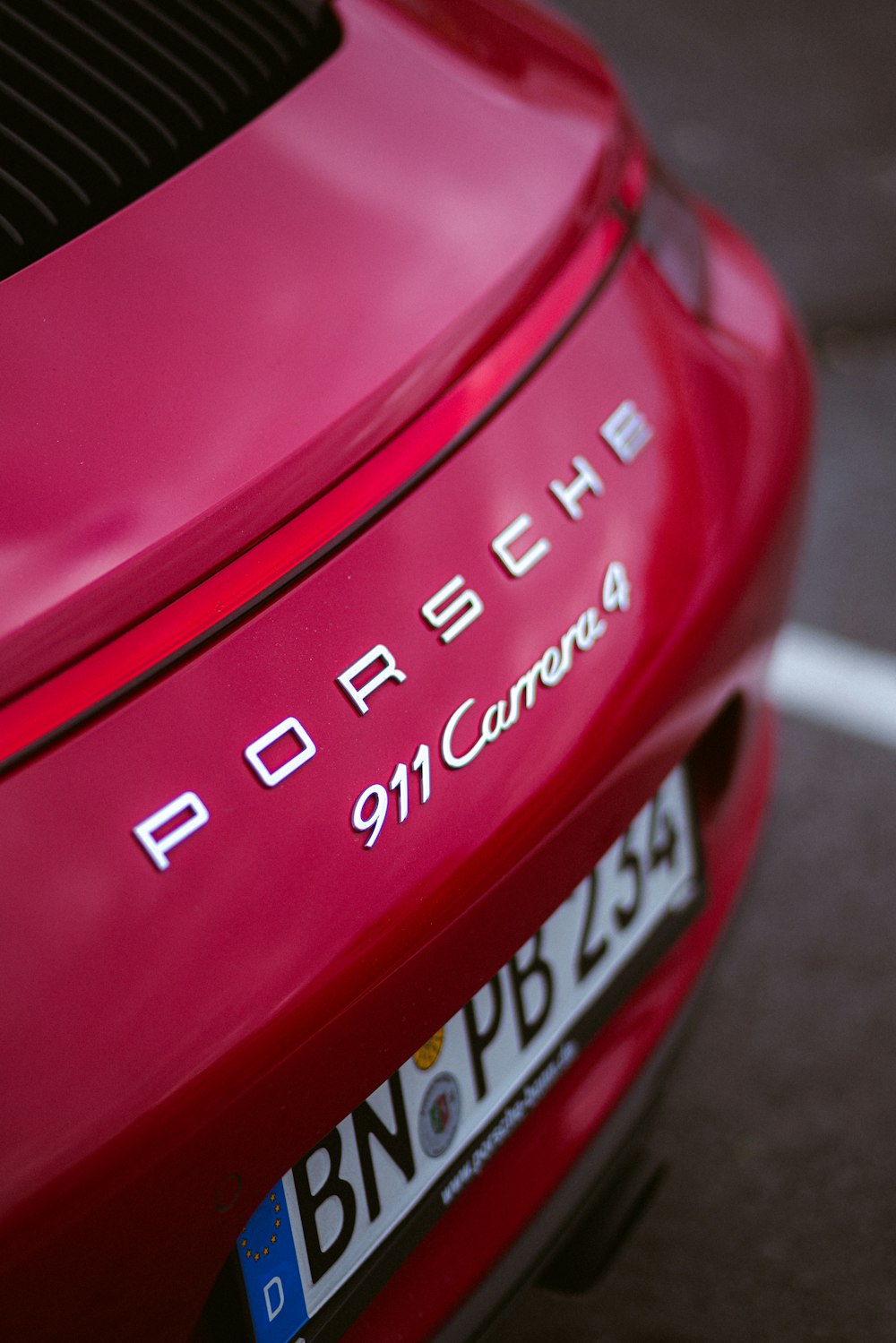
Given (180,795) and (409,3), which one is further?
(409,3)

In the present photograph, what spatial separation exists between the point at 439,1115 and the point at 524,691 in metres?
0.40

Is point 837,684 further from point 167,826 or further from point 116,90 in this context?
point 167,826

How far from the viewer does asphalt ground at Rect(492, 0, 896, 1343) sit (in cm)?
172

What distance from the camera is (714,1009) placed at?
6.77 feet

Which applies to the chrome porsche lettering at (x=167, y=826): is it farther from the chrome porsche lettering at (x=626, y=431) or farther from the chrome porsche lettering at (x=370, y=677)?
the chrome porsche lettering at (x=626, y=431)

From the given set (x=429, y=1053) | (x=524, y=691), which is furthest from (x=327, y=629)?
(x=429, y=1053)

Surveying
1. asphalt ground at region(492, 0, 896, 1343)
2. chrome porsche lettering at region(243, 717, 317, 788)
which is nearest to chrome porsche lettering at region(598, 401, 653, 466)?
chrome porsche lettering at region(243, 717, 317, 788)

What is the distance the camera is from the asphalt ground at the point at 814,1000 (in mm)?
1716

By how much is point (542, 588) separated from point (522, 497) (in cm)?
9

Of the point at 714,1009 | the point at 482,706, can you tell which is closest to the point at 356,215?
the point at 482,706

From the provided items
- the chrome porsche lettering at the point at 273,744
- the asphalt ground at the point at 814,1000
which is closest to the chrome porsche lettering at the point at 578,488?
the chrome porsche lettering at the point at 273,744

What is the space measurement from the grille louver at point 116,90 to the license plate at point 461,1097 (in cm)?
81

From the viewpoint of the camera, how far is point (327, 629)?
3.43 ft

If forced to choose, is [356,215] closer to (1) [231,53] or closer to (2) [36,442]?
(1) [231,53]
